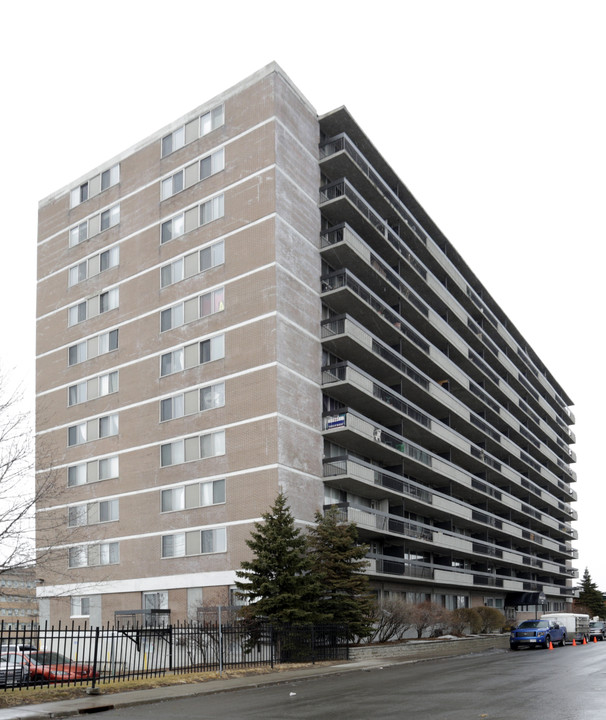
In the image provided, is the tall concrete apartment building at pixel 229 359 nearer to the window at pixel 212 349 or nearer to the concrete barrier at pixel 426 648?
the window at pixel 212 349

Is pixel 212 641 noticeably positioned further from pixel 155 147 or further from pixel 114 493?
pixel 155 147

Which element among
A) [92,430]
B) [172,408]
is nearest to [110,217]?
[92,430]

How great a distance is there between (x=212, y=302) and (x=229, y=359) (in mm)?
3699

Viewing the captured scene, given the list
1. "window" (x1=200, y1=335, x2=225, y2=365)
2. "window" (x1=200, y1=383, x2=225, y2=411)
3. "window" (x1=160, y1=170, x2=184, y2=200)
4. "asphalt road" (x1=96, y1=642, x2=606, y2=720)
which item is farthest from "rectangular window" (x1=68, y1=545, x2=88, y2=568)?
"asphalt road" (x1=96, y1=642, x2=606, y2=720)

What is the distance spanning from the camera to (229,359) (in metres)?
42.5

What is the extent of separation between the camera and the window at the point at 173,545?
4247 centimetres

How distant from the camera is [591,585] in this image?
119125 millimetres

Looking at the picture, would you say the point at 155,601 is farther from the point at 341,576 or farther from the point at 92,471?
the point at 341,576

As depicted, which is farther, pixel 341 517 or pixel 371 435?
pixel 371 435

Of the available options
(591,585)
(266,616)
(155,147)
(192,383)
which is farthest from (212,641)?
(591,585)

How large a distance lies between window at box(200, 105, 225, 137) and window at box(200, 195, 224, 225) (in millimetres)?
4518

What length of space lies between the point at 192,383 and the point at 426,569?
1993 cm

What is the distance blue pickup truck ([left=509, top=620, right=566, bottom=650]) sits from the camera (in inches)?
1721

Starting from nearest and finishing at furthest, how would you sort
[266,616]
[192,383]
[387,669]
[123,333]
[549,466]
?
[387,669] → [266,616] → [192,383] → [123,333] → [549,466]
